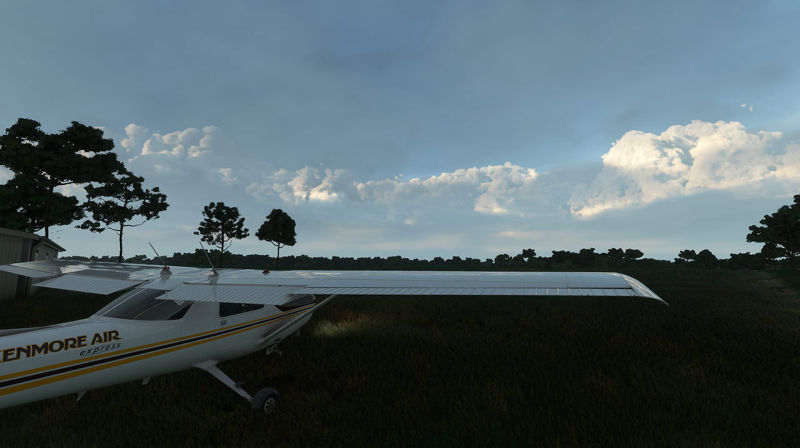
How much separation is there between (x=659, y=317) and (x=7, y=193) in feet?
125

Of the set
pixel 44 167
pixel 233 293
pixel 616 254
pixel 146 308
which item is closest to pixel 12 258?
pixel 44 167

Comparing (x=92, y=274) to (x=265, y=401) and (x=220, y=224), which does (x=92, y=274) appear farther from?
(x=220, y=224)

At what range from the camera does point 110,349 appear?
480 centimetres

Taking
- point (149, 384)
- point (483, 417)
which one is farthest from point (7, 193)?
point (483, 417)

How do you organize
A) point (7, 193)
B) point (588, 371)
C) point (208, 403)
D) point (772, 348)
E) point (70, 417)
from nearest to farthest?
1. point (70, 417)
2. point (208, 403)
3. point (588, 371)
4. point (772, 348)
5. point (7, 193)

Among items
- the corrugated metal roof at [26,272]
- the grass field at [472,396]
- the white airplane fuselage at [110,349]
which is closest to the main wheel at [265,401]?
the grass field at [472,396]

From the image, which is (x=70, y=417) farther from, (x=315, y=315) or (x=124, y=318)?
(x=315, y=315)

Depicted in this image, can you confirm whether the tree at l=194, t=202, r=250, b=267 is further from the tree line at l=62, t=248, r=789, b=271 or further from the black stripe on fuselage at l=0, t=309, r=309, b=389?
the black stripe on fuselage at l=0, t=309, r=309, b=389

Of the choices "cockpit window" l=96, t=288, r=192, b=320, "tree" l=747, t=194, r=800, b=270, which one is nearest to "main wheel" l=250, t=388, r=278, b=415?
"cockpit window" l=96, t=288, r=192, b=320

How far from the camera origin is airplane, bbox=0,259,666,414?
14.1ft

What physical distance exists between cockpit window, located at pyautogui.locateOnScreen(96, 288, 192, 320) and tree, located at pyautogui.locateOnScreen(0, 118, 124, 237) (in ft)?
86.5

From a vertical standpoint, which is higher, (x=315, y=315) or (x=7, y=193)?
(x=7, y=193)

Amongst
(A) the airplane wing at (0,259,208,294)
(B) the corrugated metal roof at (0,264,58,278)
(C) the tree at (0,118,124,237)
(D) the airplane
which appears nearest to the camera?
(D) the airplane

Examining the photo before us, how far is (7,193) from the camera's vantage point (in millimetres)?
23484
